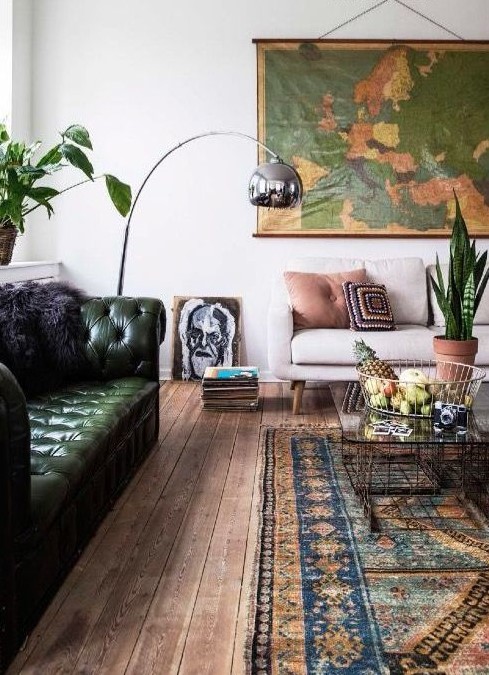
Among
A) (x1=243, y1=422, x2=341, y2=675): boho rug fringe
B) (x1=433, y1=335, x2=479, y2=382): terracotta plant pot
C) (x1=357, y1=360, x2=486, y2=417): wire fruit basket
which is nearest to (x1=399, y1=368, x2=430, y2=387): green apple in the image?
(x1=357, y1=360, x2=486, y2=417): wire fruit basket

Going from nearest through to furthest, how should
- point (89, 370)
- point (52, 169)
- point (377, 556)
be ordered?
point (377, 556), point (89, 370), point (52, 169)

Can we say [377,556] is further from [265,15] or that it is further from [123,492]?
[265,15]

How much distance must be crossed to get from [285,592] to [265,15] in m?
4.20

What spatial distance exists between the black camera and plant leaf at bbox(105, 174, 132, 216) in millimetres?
2278

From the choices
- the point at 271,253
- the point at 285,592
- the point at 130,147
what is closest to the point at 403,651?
the point at 285,592

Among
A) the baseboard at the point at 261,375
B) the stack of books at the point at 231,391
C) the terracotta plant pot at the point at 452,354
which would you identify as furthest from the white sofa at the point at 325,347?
the terracotta plant pot at the point at 452,354

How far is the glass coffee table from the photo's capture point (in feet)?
8.13

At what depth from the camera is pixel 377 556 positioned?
2312 millimetres

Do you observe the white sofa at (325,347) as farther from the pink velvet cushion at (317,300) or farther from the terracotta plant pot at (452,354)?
the terracotta plant pot at (452,354)

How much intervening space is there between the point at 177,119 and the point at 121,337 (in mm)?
2276

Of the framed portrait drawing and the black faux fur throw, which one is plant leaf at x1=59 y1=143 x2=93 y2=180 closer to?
the black faux fur throw

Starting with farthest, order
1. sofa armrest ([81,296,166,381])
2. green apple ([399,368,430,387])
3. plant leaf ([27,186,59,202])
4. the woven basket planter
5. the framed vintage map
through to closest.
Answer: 1. the framed vintage map
2. the woven basket planter
3. plant leaf ([27,186,59,202])
4. sofa armrest ([81,296,166,381])
5. green apple ([399,368,430,387])

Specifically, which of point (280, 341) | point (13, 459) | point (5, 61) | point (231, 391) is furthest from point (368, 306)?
point (13, 459)

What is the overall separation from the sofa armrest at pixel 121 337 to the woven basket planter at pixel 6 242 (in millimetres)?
634
